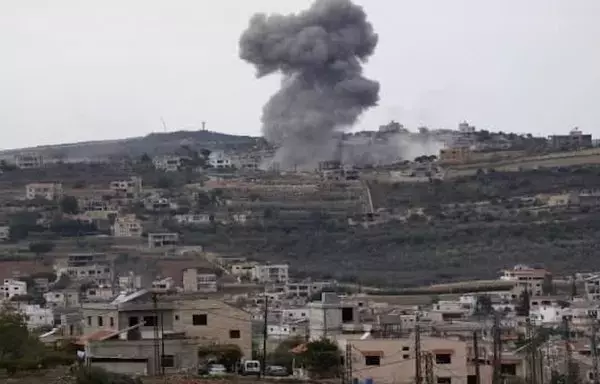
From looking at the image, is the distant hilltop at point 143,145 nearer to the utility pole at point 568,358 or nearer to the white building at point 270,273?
the white building at point 270,273

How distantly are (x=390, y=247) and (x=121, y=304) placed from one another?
49568 millimetres

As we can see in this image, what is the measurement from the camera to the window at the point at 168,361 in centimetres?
3575

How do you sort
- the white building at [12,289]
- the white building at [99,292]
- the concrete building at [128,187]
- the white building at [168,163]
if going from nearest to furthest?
the white building at [99,292] → the white building at [12,289] → the concrete building at [128,187] → the white building at [168,163]

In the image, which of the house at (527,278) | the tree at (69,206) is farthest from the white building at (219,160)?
the house at (527,278)

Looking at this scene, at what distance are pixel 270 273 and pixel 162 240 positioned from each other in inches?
416

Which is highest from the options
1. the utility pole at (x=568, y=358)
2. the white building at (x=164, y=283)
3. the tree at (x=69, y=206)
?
the tree at (x=69, y=206)

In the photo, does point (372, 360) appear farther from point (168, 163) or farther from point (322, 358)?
point (168, 163)

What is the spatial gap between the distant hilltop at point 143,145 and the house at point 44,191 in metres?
29.2

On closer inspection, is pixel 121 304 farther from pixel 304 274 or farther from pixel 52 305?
pixel 304 274

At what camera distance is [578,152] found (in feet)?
372

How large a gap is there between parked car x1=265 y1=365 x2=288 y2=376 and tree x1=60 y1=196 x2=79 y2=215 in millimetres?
63154

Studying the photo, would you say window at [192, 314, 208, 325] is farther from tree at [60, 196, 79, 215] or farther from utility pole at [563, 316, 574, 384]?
tree at [60, 196, 79, 215]

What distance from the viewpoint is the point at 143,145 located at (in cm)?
15275

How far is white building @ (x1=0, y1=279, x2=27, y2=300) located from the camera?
240 ft
